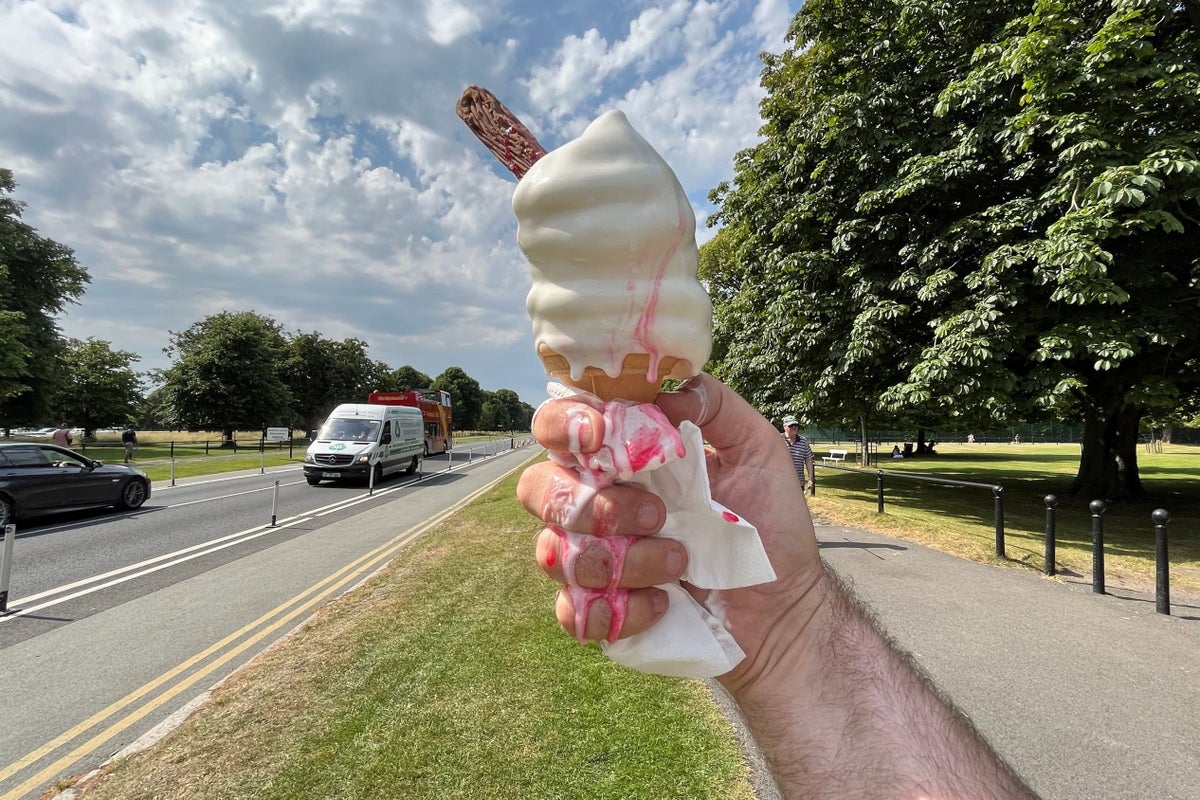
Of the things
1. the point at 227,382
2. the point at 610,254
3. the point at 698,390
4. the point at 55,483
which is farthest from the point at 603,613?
the point at 227,382

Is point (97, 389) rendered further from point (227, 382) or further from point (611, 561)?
point (611, 561)

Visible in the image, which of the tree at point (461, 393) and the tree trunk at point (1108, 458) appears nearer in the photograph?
the tree trunk at point (1108, 458)

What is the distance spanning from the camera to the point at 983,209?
10844 millimetres

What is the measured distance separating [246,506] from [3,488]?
425cm

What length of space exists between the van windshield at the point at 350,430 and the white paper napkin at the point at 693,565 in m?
19.6

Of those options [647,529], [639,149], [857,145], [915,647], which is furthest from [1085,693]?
[857,145]

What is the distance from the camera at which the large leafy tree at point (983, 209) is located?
8180 millimetres

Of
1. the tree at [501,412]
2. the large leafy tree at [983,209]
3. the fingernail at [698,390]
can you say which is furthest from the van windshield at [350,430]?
Answer: the tree at [501,412]

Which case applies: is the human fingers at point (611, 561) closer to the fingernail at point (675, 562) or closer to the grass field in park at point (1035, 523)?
the fingernail at point (675, 562)

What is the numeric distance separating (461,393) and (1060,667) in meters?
108

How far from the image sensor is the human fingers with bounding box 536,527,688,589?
1407 mm

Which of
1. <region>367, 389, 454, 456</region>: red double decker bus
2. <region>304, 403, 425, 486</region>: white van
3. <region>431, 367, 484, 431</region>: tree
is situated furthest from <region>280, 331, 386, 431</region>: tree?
<region>304, 403, 425, 486</region>: white van

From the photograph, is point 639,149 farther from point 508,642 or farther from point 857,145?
point 857,145

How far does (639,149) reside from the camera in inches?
59.8
